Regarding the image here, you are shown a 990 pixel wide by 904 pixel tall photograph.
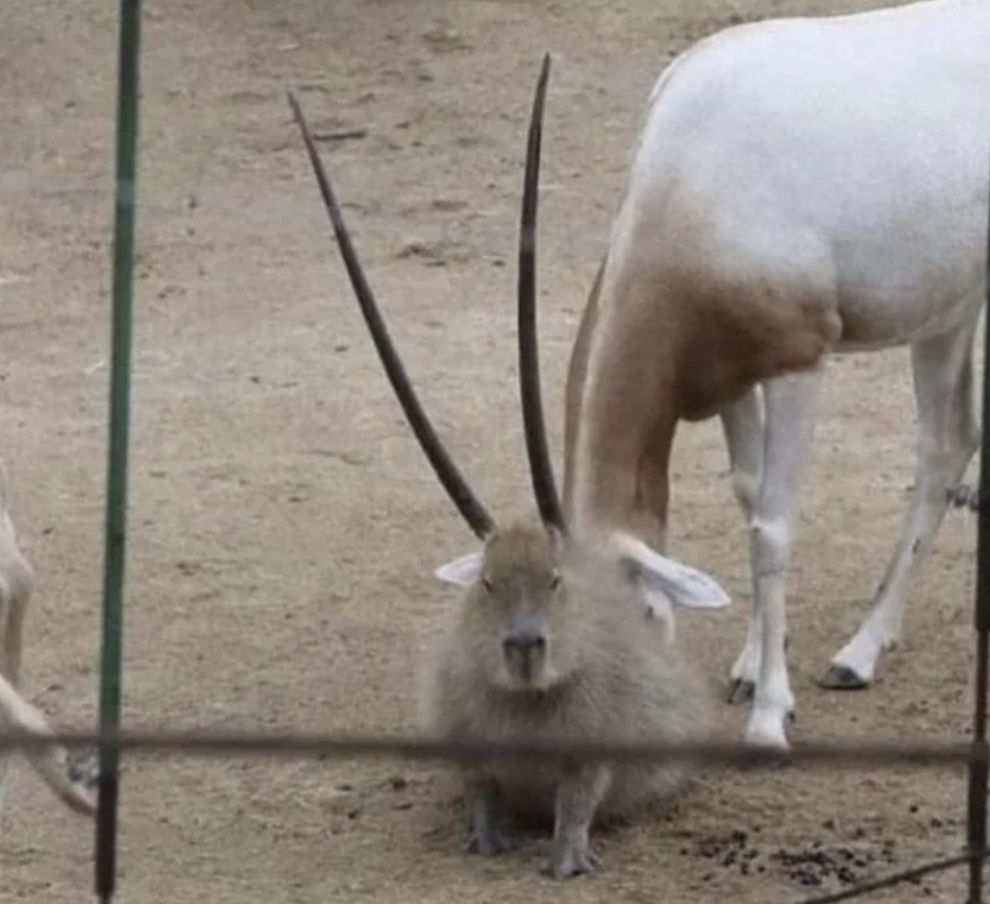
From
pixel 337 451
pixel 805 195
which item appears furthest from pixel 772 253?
pixel 337 451

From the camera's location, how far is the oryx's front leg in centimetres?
489

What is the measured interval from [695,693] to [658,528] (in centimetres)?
29

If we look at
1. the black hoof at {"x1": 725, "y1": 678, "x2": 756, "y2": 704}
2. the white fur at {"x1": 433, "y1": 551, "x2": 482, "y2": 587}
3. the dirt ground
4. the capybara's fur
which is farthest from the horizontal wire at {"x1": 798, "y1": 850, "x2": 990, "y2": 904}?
the black hoof at {"x1": 725, "y1": 678, "x2": 756, "y2": 704}

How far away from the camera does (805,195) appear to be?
15.8 ft

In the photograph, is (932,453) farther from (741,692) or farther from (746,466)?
(741,692)

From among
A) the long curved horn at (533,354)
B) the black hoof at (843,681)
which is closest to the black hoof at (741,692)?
the black hoof at (843,681)

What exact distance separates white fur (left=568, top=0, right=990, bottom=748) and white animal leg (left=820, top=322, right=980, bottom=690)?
0.86 feet

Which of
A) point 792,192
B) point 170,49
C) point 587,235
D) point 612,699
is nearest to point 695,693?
point 612,699

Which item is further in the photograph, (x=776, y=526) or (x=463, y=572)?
(x=776, y=526)

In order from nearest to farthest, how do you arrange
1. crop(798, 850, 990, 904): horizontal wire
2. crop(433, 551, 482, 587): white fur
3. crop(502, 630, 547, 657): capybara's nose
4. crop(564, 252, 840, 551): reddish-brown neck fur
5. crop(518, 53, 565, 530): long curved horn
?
crop(798, 850, 990, 904): horizontal wire
crop(518, 53, 565, 530): long curved horn
crop(502, 630, 547, 657): capybara's nose
crop(433, 551, 482, 587): white fur
crop(564, 252, 840, 551): reddish-brown neck fur

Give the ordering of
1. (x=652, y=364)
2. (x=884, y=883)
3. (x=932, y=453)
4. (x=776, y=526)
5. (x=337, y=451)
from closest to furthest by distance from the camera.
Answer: (x=884, y=883) → (x=652, y=364) → (x=776, y=526) → (x=932, y=453) → (x=337, y=451)

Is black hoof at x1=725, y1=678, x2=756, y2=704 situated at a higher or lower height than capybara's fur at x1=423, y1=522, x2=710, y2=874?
lower

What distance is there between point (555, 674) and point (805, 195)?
1001mm

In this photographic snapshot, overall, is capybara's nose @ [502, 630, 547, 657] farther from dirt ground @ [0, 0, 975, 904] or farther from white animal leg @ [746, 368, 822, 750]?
white animal leg @ [746, 368, 822, 750]
